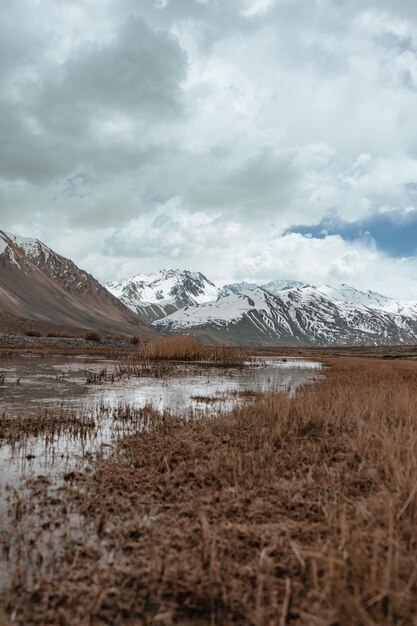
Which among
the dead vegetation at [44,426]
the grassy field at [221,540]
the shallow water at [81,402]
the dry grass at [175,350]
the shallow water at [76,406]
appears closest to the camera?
the grassy field at [221,540]

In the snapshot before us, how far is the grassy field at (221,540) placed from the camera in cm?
408

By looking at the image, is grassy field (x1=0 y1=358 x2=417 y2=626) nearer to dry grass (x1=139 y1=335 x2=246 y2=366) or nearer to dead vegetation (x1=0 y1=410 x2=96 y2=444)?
dead vegetation (x1=0 y1=410 x2=96 y2=444)

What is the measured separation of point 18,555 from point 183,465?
366 cm

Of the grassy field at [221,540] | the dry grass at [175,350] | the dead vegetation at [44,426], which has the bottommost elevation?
the grassy field at [221,540]

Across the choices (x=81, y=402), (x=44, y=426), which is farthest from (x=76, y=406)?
(x=44, y=426)

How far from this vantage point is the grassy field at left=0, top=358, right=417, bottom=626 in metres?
4.08

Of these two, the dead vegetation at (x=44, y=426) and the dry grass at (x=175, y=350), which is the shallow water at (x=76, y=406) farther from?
the dry grass at (x=175, y=350)

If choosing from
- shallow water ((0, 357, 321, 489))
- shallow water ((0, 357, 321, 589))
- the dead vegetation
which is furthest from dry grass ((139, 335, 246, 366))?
the dead vegetation

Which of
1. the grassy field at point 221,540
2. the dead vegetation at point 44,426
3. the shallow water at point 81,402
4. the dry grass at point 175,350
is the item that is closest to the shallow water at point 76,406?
the shallow water at point 81,402

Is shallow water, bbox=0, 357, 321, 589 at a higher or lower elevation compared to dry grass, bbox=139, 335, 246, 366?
lower

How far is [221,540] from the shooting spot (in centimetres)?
532

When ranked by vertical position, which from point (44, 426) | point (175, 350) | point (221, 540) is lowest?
point (221, 540)

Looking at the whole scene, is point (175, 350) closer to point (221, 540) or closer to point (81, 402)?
point (81, 402)

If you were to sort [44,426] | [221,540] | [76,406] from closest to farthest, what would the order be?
[221,540]
[44,426]
[76,406]
